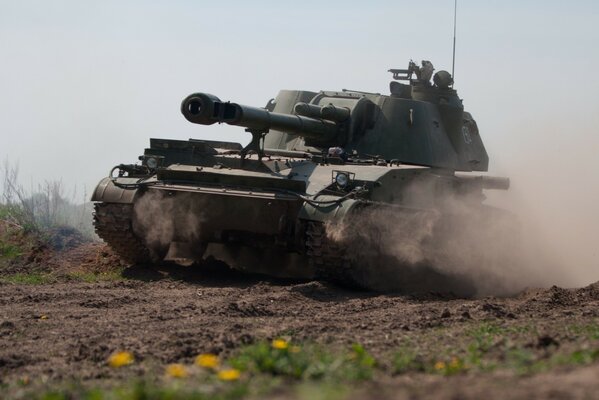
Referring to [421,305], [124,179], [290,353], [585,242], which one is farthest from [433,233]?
[290,353]

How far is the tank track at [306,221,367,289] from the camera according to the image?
12234 millimetres

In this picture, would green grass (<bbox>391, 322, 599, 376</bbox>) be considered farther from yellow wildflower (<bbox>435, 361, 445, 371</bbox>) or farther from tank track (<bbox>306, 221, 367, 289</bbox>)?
tank track (<bbox>306, 221, 367, 289</bbox>)

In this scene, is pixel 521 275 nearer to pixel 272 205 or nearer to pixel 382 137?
pixel 382 137

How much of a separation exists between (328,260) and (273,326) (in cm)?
361

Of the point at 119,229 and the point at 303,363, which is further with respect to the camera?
the point at 119,229

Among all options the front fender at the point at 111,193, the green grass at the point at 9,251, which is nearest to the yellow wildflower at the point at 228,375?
the front fender at the point at 111,193

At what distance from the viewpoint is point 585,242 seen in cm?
1864

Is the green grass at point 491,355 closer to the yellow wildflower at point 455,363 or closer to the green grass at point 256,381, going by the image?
the yellow wildflower at point 455,363

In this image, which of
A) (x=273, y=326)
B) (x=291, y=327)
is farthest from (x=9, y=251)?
(x=291, y=327)

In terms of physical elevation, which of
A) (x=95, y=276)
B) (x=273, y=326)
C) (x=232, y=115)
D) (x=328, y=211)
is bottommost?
(x=95, y=276)

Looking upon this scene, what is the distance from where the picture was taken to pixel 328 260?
1235cm

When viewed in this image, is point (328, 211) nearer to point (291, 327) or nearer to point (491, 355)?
point (291, 327)

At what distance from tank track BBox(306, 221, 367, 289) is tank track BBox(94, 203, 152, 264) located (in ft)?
8.71

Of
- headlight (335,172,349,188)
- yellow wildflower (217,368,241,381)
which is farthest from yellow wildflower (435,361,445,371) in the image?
headlight (335,172,349,188)
